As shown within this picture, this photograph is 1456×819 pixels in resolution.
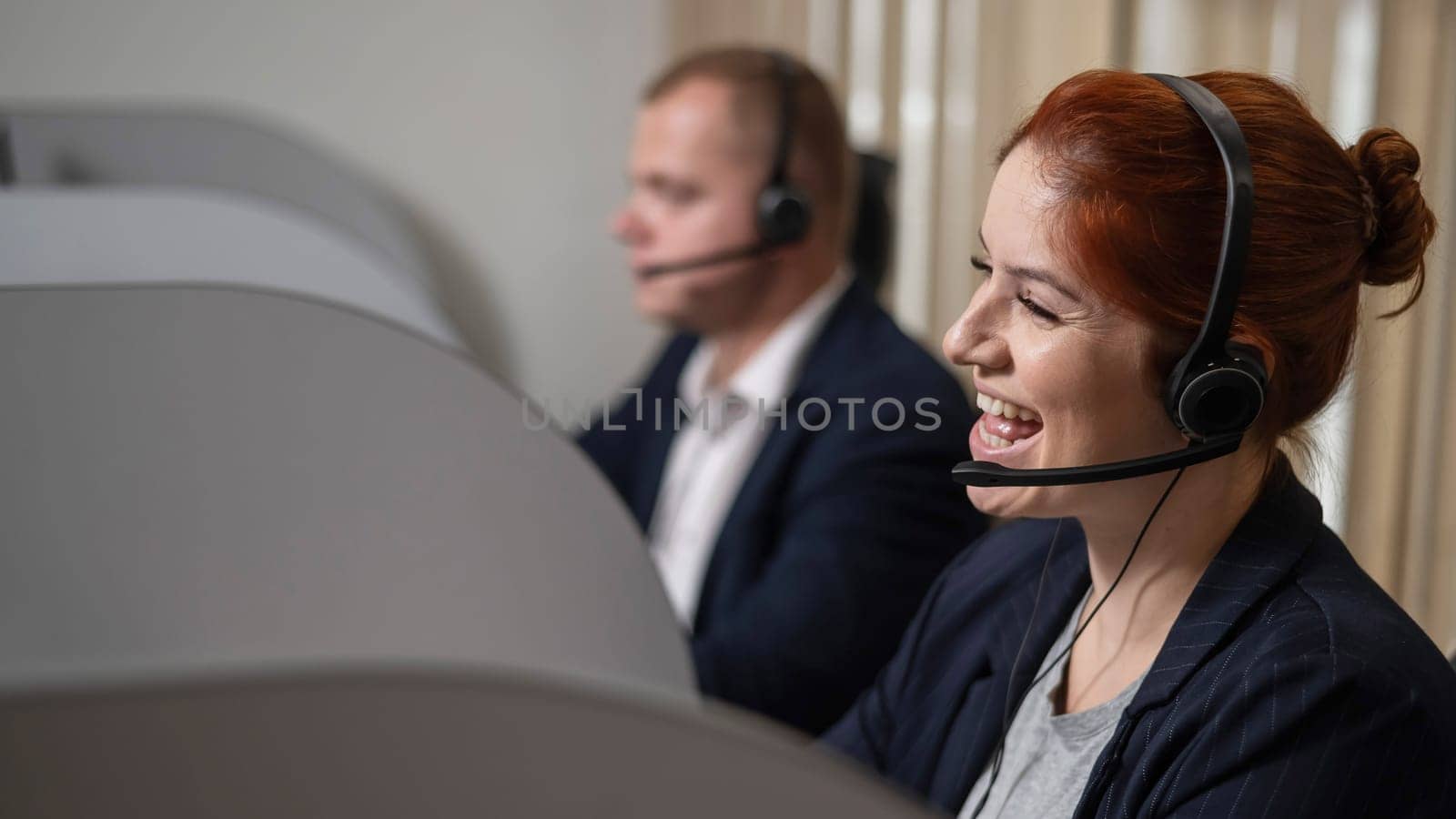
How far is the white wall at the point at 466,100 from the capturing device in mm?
2492

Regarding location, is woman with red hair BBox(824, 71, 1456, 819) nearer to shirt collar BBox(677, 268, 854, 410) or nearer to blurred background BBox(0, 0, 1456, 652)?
blurred background BBox(0, 0, 1456, 652)

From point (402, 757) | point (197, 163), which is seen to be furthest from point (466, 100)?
point (402, 757)

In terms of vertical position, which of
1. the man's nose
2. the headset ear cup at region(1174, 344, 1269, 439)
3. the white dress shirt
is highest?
the headset ear cup at region(1174, 344, 1269, 439)

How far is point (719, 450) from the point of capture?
5.04 ft

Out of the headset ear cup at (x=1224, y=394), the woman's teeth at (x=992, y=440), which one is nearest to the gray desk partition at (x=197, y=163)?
the woman's teeth at (x=992, y=440)

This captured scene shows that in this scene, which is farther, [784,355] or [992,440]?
[784,355]

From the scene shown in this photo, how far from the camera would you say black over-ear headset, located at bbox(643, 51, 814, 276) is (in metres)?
1.50

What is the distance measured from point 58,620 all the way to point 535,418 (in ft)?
0.90

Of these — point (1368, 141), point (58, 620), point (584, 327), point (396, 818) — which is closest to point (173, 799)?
point (396, 818)

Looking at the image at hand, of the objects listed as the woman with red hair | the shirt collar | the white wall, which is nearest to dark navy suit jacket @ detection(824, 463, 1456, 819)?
the woman with red hair

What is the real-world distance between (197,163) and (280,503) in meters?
1.49

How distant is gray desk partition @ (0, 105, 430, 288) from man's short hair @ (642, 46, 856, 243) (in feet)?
1.46

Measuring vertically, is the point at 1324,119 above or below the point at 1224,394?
above

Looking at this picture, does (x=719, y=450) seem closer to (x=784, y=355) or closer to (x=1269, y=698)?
(x=784, y=355)
